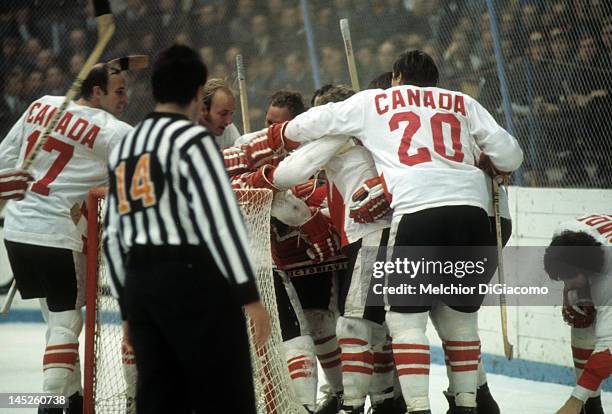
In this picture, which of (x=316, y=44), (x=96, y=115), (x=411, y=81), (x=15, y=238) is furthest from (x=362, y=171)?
(x=316, y=44)

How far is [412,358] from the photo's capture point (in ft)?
12.0

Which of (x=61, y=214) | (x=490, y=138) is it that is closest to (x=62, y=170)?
(x=61, y=214)

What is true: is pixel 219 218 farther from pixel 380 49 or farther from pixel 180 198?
pixel 380 49

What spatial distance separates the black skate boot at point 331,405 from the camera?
4449mm

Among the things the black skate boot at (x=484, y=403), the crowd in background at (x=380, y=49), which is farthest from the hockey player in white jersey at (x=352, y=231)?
the crowd in background at (x=380, y=49)

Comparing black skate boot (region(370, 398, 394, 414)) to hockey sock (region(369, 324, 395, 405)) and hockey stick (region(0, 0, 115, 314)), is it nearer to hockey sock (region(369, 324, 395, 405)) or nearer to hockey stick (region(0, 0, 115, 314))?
hockey sock (region(369, 324, 395, 405))

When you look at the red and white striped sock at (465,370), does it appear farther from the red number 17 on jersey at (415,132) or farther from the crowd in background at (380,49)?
the crowd in background at (380,49)

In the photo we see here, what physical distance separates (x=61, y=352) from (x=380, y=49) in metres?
2.92

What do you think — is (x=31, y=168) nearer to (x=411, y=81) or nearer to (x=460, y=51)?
(x=411, y=81)

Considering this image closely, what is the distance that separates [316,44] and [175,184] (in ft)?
13.6

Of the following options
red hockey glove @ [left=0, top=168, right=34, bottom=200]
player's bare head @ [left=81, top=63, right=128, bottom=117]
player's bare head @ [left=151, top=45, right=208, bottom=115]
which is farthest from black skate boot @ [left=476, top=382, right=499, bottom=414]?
player's bare head @ [left=151, top=45, right=208, bottom=115]

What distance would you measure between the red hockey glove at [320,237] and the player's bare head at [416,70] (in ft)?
2.14

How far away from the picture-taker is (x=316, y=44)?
6668 mm

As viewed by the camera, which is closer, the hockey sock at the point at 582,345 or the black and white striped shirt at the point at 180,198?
the black and white striped shirt at the point at 180,198
